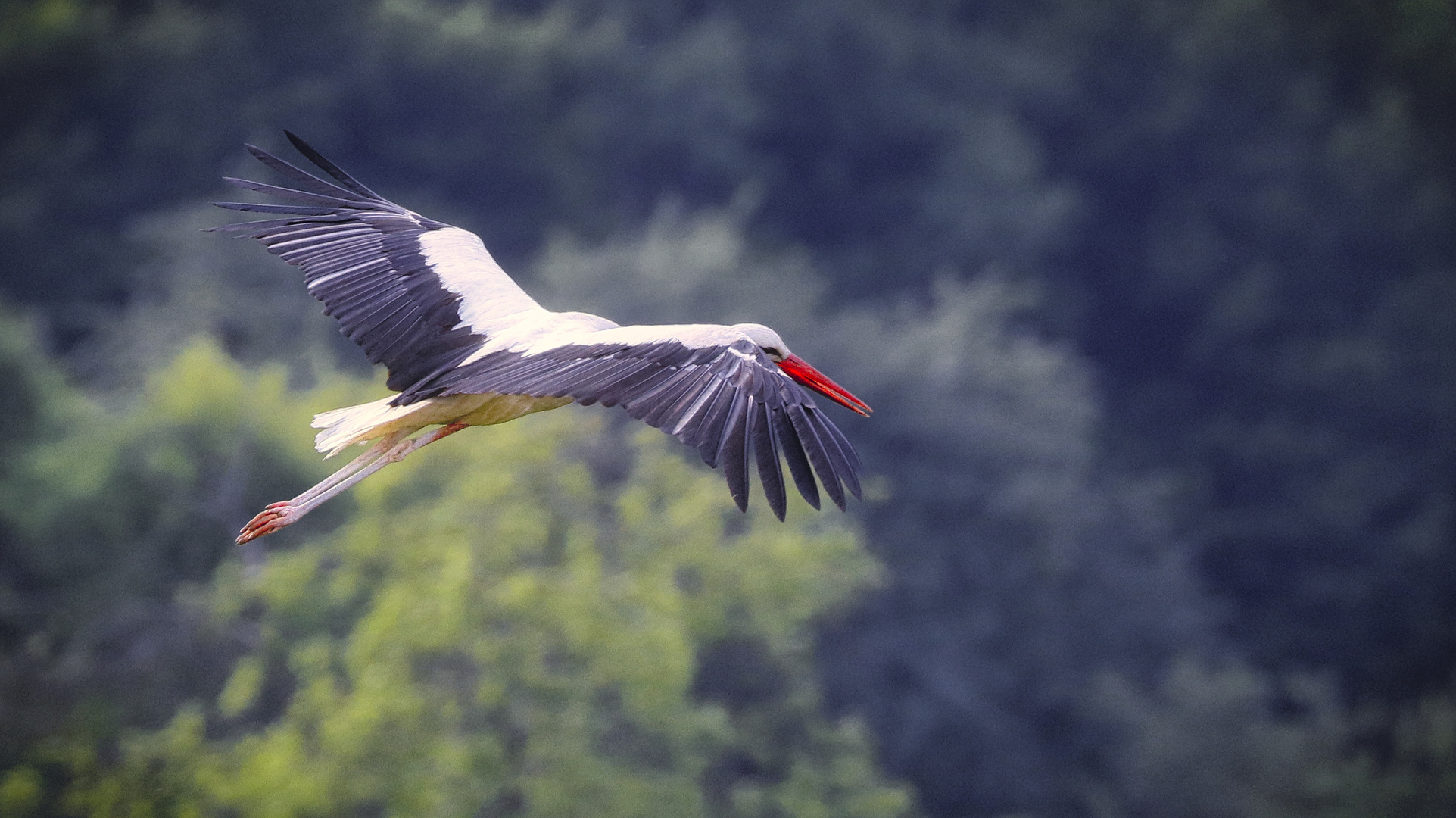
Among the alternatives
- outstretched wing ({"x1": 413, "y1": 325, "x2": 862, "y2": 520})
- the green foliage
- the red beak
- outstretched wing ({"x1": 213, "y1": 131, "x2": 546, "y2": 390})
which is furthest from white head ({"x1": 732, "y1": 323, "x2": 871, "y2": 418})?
the green foliage

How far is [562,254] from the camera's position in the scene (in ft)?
98.3

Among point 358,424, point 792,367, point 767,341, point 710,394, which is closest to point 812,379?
point 792,367

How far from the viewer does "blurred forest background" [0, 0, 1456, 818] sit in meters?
16.5

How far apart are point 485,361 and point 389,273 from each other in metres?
1.08

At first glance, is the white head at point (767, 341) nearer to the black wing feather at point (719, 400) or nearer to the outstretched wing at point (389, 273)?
the black wing feather at point (719, 400)

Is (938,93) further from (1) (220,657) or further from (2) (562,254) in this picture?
(1) (220,657)

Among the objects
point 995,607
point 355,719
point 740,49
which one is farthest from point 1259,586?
point 355,719

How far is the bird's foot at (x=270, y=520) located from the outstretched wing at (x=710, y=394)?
1.14 m

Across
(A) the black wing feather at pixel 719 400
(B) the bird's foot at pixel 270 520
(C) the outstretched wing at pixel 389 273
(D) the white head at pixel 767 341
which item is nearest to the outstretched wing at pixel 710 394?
(A) the black wing feather at pixel 719 400

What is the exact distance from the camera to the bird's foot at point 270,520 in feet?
25.2

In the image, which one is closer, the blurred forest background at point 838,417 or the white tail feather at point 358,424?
the white tail feather at point 358,424

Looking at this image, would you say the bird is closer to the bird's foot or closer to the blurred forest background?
the bird's foot

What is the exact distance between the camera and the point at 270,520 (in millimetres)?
7719

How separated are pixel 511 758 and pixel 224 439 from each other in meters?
6.62
